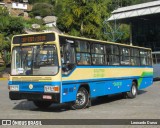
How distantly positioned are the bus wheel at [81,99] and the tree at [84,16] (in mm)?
15231

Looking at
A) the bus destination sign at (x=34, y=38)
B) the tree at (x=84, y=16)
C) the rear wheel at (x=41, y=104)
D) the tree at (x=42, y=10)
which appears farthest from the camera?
the tree at (x=42, y=10)

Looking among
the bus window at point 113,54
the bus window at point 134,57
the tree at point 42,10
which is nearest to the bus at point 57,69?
the bus window at point 113,54

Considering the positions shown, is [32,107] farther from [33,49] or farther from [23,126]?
[23,126]

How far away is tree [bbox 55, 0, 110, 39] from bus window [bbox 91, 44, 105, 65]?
529 inches

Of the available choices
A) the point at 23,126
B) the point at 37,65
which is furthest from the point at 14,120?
the point at 37,65

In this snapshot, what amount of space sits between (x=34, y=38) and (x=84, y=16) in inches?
632

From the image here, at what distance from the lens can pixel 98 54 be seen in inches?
582

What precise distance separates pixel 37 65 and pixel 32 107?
2233mm

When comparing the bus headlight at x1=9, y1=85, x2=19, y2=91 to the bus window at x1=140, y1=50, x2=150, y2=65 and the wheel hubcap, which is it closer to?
the wheel hubcap

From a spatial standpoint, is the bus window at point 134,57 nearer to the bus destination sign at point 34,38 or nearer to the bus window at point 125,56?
the bus window at point 125,56

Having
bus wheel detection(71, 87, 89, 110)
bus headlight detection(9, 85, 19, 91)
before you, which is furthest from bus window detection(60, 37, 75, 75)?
bus headlight detection(9, 85, 19, 91)

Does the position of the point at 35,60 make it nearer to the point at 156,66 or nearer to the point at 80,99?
the point at 80,99

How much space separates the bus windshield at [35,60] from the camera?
12.5m

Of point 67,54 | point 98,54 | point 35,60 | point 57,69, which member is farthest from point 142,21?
point 57,69
